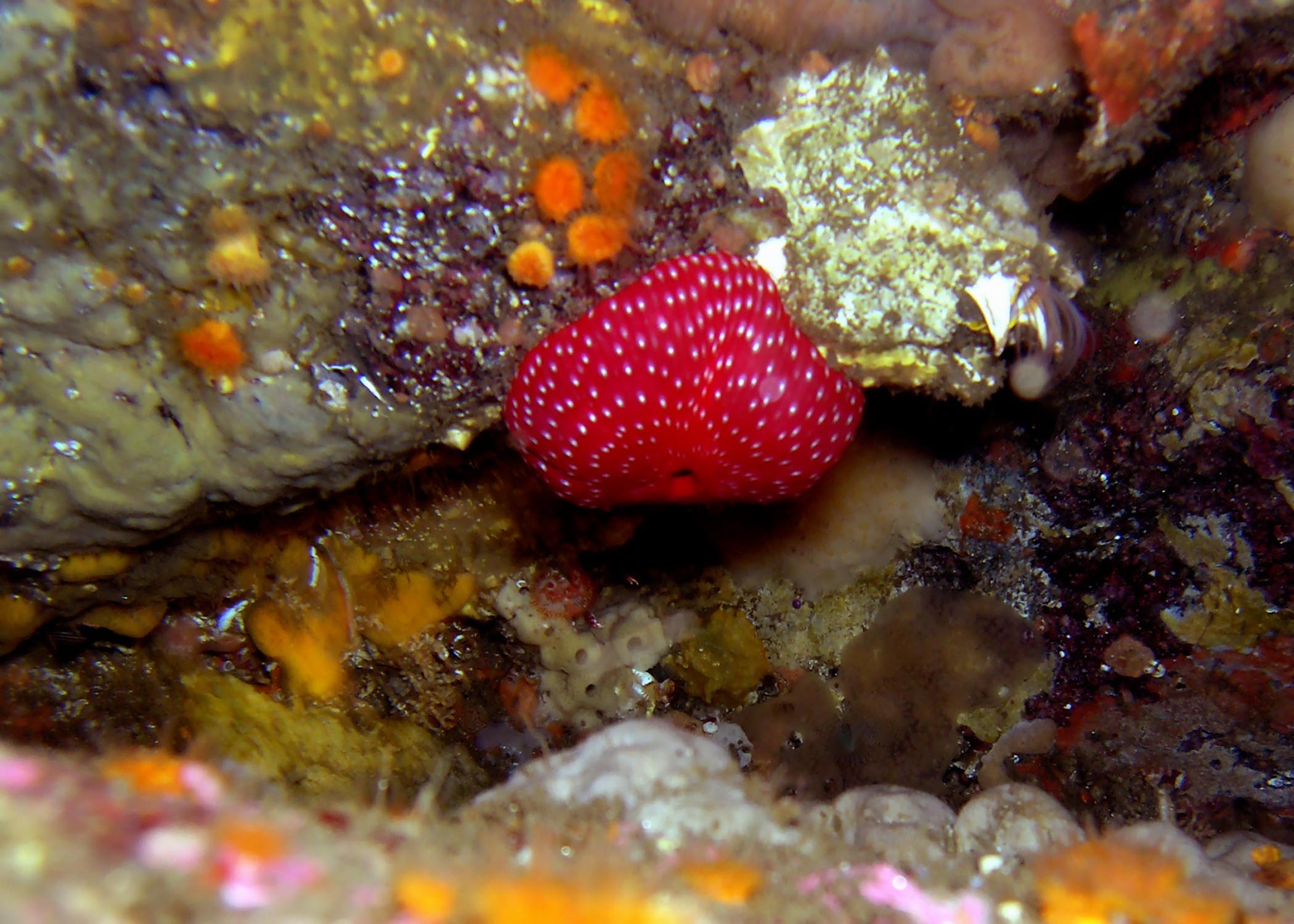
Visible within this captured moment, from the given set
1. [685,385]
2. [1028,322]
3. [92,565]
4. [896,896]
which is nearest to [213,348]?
[92,565]

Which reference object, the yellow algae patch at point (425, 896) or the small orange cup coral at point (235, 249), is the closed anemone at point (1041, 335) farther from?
the small orange cup coral at point (235, 249)

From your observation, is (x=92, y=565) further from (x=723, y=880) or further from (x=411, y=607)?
(x=723, y=880)

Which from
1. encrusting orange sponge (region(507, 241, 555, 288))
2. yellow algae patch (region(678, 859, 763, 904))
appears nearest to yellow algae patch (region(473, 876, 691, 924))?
yellow algae patch (region(678, 859, 763, 904))

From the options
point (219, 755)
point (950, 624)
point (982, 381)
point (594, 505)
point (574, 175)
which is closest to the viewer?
point (574, 175)

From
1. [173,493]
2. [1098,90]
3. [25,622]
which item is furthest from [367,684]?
[1098,90]

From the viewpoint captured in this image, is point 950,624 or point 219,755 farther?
point 950,624

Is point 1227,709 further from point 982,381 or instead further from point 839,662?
point 982,381

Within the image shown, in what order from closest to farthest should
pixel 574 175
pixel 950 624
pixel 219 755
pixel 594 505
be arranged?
pixel 574 175
pixel 594 505
pixel 219 755
pixel 950 624

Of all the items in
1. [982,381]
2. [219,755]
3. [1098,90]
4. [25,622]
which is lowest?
[219,755]
